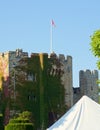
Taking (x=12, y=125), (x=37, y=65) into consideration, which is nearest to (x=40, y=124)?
(x=37, y=65)

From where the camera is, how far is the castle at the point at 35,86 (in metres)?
57.6

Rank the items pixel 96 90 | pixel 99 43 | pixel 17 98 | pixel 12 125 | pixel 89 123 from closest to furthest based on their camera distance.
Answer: pixel 89 123, pixel 99 43, pixel 12 125, pixel 17 98, pixel 96 90

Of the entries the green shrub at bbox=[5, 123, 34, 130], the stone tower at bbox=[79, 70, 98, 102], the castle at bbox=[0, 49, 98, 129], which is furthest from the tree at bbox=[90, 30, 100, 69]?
the stone tower at bbox=[79, 70, 98, 102]

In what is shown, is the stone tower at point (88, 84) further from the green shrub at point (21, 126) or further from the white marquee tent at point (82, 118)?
the white marquee tent at point (82, 118)

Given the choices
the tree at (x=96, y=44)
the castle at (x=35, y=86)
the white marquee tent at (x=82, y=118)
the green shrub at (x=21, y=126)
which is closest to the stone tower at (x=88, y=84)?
the castle at (x=35, y=86)

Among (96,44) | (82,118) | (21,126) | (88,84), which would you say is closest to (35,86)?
(88,84)

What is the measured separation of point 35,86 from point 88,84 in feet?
44.3

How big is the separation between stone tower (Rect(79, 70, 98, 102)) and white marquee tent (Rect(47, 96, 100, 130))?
63509 millimetres

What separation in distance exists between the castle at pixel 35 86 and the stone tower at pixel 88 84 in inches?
279

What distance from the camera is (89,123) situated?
645 cm

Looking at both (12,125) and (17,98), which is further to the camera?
(17,98)

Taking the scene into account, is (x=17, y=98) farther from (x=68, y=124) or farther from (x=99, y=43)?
(x=68, y=124)

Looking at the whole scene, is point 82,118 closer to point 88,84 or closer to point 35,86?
point 35,86

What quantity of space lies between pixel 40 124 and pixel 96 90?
15.8 metres
